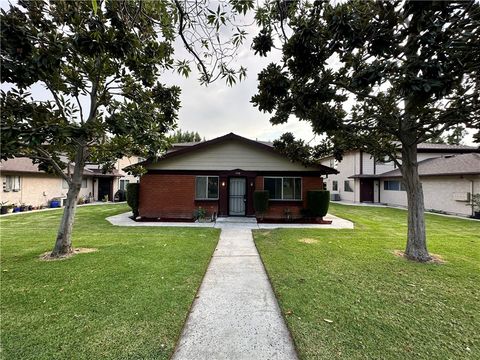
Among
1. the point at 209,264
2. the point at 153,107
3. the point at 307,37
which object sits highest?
the point at 307,37

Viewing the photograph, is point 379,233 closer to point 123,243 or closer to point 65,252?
point 123,243

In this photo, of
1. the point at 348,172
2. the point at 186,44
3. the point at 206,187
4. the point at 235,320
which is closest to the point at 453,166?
the point at 348,172

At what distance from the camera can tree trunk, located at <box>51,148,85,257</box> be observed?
6.05 metres

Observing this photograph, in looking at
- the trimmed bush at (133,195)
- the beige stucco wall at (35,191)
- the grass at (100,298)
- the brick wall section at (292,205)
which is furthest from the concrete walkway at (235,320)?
the beige stucco wall at (35,191)

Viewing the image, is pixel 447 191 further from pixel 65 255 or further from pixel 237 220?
pixel 65 255

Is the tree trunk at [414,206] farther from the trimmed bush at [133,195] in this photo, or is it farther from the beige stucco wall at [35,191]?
the beige stucco wall at [35,191]

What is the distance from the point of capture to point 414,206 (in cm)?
621

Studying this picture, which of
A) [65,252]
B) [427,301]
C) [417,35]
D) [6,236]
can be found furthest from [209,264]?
[6,236]

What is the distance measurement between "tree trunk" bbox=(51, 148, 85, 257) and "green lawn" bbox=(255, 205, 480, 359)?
17.1ft

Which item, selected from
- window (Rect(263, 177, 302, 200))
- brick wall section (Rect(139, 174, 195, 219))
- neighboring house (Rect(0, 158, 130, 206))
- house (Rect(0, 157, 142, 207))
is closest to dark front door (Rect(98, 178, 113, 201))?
house (Rect(0, 157, 142, 207))

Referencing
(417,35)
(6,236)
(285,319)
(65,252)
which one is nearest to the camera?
(285,319)

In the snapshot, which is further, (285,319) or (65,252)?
(65,252)

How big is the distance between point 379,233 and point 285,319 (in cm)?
792

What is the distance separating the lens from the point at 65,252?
6.10 metres
